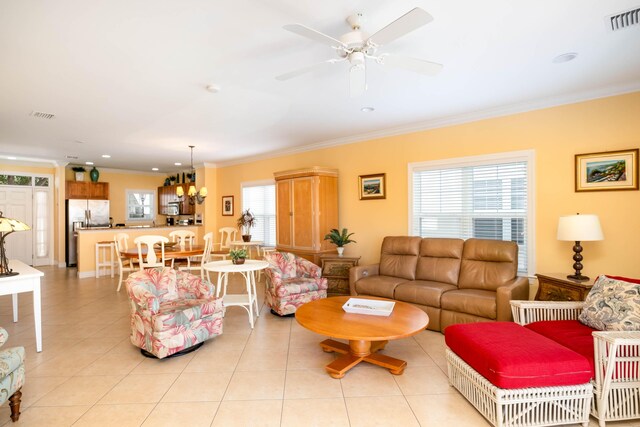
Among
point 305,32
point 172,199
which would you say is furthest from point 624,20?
point 172,199

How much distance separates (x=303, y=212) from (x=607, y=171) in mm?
3997

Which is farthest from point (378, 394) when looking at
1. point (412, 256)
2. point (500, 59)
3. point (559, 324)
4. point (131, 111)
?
point (131, 111)

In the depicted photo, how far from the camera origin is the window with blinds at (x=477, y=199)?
160 inches

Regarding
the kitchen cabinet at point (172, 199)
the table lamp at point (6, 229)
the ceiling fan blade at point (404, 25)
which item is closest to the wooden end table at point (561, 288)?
the ceiling fan blade at point (404, 25)

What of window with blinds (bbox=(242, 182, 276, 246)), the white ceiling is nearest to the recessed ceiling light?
the white ceiling

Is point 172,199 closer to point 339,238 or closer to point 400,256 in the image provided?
point 339,238

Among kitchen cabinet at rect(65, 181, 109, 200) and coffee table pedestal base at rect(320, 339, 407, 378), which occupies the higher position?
kitchen cabinet at rect(65, 181, 109, 200)

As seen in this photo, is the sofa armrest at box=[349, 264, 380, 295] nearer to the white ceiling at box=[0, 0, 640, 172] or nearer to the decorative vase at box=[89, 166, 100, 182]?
the white ceiling at box=[0, 0, 640, 172]

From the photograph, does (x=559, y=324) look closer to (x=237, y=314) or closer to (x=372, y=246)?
(x=372, y=246)

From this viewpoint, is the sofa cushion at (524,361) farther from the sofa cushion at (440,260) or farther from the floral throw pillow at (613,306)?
the sofa cushion at (440,260)

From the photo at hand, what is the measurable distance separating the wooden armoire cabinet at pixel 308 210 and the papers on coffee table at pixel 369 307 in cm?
224

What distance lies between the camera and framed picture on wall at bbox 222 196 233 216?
8.21 m

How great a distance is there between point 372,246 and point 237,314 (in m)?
2.34

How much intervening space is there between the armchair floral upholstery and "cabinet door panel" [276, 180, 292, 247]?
4.07 m
